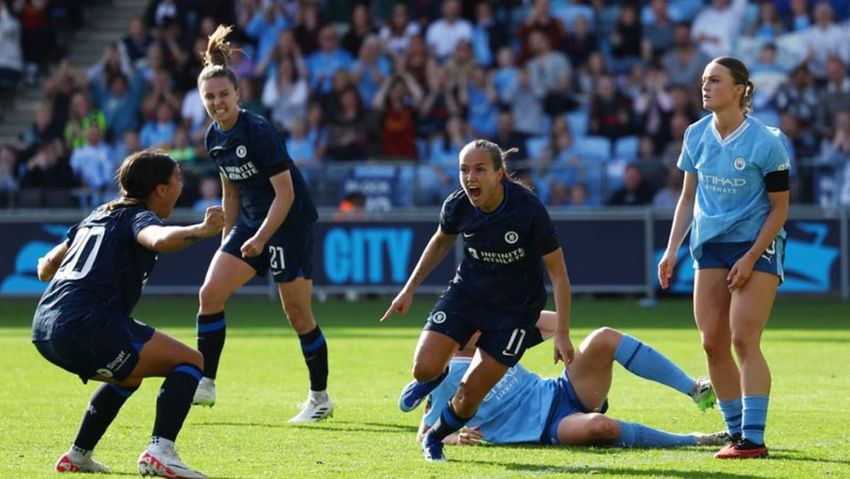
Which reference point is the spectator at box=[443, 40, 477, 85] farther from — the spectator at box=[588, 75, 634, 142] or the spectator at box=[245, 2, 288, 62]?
the spectator at box=[245, 2, 288, 62]

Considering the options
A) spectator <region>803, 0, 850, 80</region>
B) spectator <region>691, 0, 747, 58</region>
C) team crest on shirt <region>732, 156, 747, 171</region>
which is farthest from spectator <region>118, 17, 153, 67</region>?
team crest on shirt <region>732, 156, 747, 171</region>

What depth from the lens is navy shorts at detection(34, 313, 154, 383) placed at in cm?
728

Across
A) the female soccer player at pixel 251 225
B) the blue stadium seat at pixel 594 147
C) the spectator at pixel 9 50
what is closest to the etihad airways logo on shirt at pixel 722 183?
the female soccer player at pixel 251 225

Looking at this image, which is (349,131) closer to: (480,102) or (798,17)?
(480,102)

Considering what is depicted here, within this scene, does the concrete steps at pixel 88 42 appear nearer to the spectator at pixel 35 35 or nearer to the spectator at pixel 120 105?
the spectator at pixel 35 35

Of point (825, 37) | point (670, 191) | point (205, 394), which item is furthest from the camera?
point (825, 37)

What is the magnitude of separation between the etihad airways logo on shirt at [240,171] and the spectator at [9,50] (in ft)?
57.1

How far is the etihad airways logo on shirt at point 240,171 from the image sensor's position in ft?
33.5

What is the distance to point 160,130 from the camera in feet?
79.6

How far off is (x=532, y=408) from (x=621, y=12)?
16.4 meters

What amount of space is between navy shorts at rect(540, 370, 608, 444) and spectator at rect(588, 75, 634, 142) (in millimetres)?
14217

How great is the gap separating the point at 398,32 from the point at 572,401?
17.1 meters

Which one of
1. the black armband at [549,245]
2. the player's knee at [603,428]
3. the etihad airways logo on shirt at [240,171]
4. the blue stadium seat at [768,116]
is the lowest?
the player's knee at [603,428]

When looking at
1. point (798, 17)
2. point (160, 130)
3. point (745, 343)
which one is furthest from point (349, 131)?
point (745, 343)
